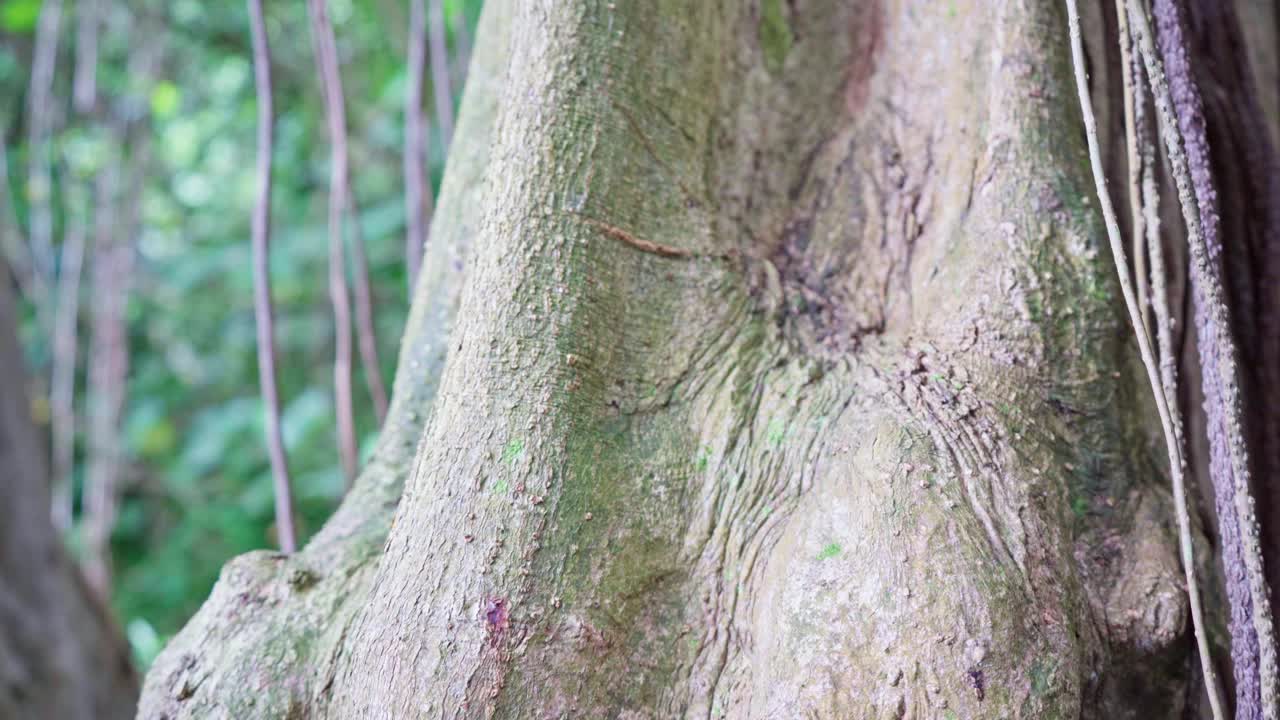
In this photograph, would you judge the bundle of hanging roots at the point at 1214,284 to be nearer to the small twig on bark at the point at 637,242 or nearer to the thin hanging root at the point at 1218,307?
the thin hanging root at the point at 1218,307

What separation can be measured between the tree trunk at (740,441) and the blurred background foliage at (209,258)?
1894mm

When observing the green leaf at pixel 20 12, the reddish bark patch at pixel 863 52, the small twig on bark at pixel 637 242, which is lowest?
the small twig on bark at pixel 637 242

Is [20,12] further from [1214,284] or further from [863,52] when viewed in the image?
[1214,284]

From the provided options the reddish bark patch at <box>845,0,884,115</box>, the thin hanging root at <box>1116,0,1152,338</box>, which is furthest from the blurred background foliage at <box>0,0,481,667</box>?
the thin hanging root at <box>1116,0,1152,338</box>

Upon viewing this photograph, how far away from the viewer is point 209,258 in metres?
3.54

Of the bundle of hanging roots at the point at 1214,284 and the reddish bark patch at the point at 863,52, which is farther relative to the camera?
the reddish bark patch at the point at 863,52

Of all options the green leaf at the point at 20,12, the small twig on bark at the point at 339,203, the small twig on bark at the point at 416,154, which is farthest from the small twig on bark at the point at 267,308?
the green leaf at the point at 20,12

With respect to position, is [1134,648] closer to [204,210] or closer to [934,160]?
[934,160]

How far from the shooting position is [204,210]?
4.09m

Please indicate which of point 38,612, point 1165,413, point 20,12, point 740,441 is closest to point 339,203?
point 740,441

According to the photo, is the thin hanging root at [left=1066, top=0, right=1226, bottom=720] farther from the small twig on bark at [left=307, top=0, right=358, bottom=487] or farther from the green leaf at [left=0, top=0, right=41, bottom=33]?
the green leaf at [left=0, top=0, right=41, bottom=33]

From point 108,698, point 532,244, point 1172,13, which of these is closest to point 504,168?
point 532,244

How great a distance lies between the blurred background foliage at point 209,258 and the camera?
3.17 m

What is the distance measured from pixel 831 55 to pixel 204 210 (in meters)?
3.56
